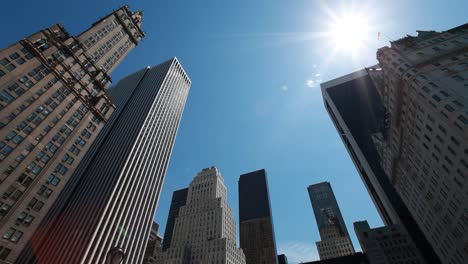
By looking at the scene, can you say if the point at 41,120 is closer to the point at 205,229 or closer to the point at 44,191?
the point at 44,191

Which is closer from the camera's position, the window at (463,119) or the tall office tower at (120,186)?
the window at (463,119)

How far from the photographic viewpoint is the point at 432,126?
173 ft

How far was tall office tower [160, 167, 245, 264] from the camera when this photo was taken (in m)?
109

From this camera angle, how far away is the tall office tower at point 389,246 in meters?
107

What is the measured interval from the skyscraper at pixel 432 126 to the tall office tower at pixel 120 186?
8795cm

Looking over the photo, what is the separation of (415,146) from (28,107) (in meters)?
94.2

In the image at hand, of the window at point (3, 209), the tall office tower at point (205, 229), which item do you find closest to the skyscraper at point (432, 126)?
the tall office tower at point (205, 229)

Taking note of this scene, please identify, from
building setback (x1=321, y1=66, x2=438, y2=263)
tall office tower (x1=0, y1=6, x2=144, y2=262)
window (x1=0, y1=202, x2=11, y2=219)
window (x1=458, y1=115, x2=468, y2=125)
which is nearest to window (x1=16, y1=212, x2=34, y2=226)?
tall office tower (x1=0, y1=6, x2=144, y2=262)

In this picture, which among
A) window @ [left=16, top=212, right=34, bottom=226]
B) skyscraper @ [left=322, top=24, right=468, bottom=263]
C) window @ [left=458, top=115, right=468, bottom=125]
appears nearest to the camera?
window @ [left=458, top=115, right=468, bottom=125]

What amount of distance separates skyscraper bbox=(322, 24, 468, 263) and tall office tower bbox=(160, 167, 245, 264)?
76384mm

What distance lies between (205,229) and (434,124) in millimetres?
104504

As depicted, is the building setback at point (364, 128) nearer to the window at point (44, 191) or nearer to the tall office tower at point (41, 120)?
the tall office tower at point (41, 120)

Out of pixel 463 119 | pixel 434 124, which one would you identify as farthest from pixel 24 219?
pixel 434 124

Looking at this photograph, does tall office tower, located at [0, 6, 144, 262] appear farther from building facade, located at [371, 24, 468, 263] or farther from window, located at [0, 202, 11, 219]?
building facade, located at [371, 24, 468, 263]
